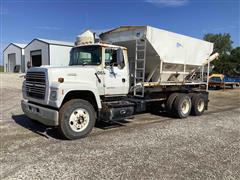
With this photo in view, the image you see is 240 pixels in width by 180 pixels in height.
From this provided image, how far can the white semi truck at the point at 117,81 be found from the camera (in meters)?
5.78

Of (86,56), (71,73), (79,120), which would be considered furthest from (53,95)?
(86,56)

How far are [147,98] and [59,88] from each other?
3.81 metres

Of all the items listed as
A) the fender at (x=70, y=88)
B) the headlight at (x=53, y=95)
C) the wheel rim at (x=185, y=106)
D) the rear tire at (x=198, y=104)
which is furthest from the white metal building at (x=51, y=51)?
the headlight at (x=53, y=95)

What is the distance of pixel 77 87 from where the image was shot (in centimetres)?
579

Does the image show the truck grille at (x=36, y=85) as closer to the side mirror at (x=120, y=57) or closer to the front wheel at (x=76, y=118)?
the front wheel at (x=76, y=118)

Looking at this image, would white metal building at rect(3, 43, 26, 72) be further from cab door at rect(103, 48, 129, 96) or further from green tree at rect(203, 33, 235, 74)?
cab door at rect(103, 48, 129, 96)

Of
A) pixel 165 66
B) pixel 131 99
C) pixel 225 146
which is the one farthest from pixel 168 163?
pixel 165 66

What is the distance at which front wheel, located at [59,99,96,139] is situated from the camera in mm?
5711

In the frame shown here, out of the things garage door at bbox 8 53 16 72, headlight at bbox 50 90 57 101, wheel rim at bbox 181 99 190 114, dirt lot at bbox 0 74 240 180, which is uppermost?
garage door at bbox 8 53 16 72

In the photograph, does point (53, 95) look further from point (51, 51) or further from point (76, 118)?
point (51, 51)

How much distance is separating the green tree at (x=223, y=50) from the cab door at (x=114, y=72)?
40.8m

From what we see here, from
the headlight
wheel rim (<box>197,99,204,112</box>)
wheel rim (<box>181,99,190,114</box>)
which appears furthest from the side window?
wheel rim (<box>197,99,204,112</box>)

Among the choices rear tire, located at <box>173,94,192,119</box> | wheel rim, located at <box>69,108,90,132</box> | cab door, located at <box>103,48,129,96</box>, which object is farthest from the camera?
rear tire, located at <box>173,94,192,119</box>

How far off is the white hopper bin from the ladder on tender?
13 centimetres
